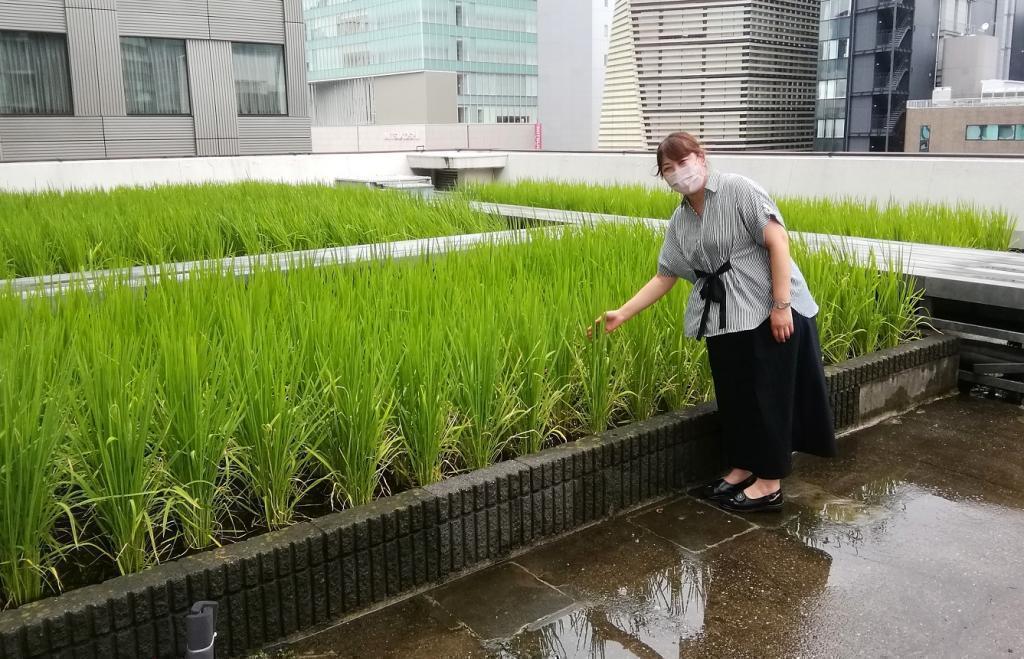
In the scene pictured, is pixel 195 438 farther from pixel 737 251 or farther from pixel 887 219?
pixel 887 219

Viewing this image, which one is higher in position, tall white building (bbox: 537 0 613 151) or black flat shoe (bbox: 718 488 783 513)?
tall white building (bbox: 537 0 613 151)

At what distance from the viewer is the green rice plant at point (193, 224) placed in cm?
656

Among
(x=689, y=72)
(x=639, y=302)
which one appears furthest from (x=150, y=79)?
(x=639, y=302)

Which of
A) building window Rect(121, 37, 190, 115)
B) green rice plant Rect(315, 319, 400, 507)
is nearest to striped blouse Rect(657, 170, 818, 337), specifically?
green rice plant Rect(315, 319, 400, 507)

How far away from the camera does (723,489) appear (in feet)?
12.5

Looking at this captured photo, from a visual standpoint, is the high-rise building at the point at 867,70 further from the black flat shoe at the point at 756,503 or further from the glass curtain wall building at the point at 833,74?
the black flat shoe at the point at 756,503

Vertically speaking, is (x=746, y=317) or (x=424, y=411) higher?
(x=746, y=317)

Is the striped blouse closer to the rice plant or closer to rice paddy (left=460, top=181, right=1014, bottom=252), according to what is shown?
the rice plant

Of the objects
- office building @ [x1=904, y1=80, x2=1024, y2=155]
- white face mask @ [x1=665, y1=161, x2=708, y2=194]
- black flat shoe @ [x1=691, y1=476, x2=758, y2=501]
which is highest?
office building @ [x1=904, y1=80, x2=1024, y2=155]

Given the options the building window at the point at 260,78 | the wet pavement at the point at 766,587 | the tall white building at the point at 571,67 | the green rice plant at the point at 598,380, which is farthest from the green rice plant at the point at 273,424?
the tall white building at the point at 571,67

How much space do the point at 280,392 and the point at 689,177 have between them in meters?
1.73

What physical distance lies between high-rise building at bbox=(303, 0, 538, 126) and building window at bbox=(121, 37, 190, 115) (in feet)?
Result: 182

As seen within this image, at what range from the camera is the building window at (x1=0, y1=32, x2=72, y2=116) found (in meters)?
20.1

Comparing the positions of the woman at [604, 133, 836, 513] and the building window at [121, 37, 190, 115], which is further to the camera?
the building window at [121, 37, 190, 115]
